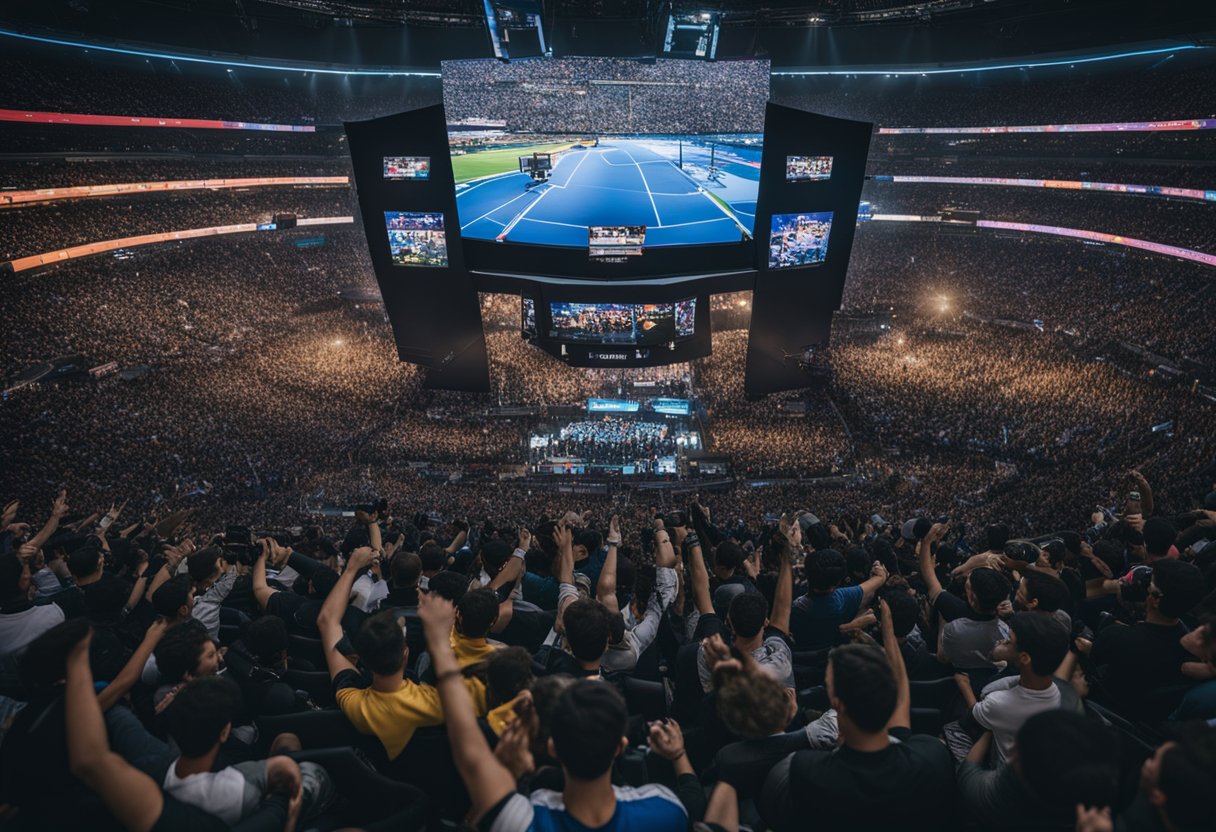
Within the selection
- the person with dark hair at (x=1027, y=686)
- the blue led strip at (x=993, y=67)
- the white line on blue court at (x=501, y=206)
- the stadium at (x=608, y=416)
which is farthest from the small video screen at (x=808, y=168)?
the blue led strip at (x=993, y=67)

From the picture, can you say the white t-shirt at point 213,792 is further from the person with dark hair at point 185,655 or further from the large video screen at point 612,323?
the large video screen at point 612,323

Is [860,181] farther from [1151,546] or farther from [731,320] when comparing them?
[1151,546]

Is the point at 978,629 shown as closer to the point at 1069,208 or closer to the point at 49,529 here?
the point at 49,529

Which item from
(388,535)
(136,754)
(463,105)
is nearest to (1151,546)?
(136,754)

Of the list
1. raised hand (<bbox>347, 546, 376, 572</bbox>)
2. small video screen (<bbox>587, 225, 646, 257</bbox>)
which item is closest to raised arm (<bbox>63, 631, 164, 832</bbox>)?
raised hand (<bbox>347, 546, 376, 572</bbox>)

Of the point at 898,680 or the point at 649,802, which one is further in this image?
the point at 898,680

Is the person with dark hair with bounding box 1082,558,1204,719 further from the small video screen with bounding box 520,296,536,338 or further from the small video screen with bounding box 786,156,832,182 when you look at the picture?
the small video screen with bounding box 520,296,536,338

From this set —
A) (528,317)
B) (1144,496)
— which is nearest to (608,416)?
(528,317)
